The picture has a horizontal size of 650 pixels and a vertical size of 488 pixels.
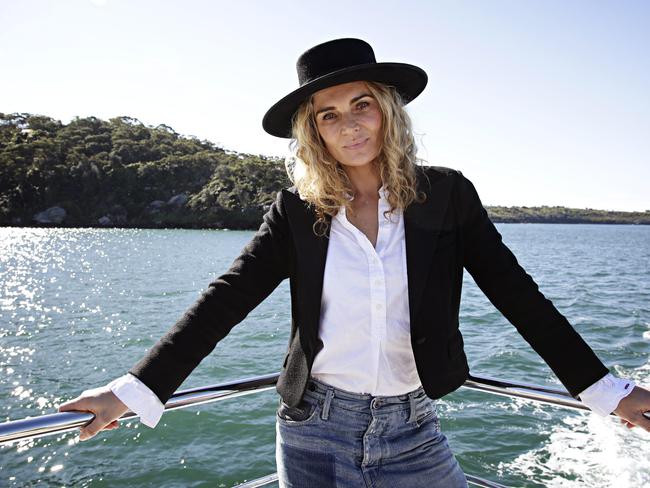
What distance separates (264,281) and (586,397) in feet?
3.48

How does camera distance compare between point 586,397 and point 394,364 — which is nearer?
point 586,397

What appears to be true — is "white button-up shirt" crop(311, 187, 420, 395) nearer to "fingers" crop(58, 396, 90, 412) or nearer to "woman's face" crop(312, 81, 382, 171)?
"woman's face" crop(312, 81, 382, 171)

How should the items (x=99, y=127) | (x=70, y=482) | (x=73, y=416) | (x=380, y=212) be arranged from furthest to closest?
1. (x=99, y=127)
2. (x=70, y=482)
3. (x=380, y=212)
4. (x=73, y=416)

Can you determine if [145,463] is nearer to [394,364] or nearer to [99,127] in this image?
[394,364]

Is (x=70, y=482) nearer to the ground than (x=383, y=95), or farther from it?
nearer to the ground

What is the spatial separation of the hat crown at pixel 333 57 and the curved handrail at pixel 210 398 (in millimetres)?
1083

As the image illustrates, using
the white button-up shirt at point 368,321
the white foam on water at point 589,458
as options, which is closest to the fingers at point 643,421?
the white button-up shirt at point 368,321

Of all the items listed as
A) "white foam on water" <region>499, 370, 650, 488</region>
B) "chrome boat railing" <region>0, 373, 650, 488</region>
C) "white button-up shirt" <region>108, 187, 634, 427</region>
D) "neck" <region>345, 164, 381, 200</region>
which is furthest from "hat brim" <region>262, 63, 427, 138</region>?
"white foam on water" <region>499, 370, 650, 488</region>

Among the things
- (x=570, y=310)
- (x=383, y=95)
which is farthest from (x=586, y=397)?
(x=570, y=310)

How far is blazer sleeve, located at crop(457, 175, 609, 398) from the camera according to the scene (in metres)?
1.54

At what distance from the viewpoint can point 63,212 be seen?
245ft

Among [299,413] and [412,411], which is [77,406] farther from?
[412,411]

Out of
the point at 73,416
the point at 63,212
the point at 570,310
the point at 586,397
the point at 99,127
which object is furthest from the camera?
the point at 99,127

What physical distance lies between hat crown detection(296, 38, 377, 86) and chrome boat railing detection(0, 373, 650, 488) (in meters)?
1.08
